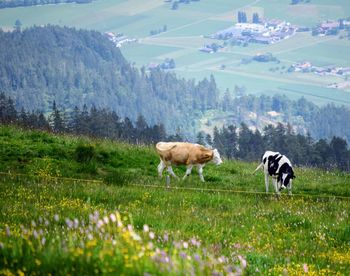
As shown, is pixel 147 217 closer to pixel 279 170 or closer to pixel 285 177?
pixel 285 177

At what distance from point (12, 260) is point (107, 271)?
1.53 m

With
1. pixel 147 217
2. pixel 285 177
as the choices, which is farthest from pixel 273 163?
pixel 147 217

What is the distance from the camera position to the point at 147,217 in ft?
51.7

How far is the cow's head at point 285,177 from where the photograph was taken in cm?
2378

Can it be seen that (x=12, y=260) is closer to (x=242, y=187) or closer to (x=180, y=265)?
(x=180, y=265)

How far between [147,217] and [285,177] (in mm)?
9103

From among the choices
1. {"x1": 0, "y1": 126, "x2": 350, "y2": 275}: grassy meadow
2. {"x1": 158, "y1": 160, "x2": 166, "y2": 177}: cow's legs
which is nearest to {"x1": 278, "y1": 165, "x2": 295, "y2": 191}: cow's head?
{"x1": 0, "y1": 126, "x2": 350, "y2": 275}: grassy meadow

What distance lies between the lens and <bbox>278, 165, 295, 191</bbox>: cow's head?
2378 centimetres

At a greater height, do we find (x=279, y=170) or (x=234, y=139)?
(x=279, y=170)

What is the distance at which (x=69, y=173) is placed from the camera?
2469 cm

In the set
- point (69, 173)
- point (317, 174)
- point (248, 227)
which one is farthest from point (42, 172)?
point (317, 174)

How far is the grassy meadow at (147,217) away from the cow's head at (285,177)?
29.6 inches

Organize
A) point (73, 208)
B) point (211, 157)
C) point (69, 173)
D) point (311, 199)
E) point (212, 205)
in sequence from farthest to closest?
point (211, 157) → point (69, 173) → point (311, 199) → point (212, 205) → point (73, 208)

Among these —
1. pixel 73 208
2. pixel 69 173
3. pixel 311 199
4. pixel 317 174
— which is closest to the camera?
pixel 73 208
